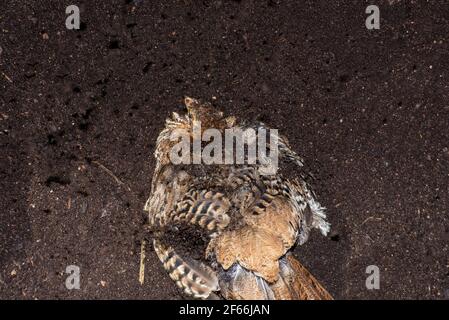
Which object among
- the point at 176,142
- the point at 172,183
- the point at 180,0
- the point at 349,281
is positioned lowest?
the point at 349,281

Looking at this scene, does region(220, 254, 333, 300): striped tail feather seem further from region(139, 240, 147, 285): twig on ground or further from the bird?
region(139, 240, 147, 285): twig on ground

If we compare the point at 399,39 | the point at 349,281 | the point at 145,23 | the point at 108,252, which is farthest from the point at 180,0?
the point at 349,281

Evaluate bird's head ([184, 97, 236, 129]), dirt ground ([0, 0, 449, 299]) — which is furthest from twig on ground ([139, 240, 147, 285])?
bird's head ([184, 97, 236, 129])

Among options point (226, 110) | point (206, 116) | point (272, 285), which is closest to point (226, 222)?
point (272, 285)

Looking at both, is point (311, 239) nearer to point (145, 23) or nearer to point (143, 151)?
point (143, 151)

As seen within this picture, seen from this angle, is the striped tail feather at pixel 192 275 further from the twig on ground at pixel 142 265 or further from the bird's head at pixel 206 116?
the bird's head at pixel 206 116
